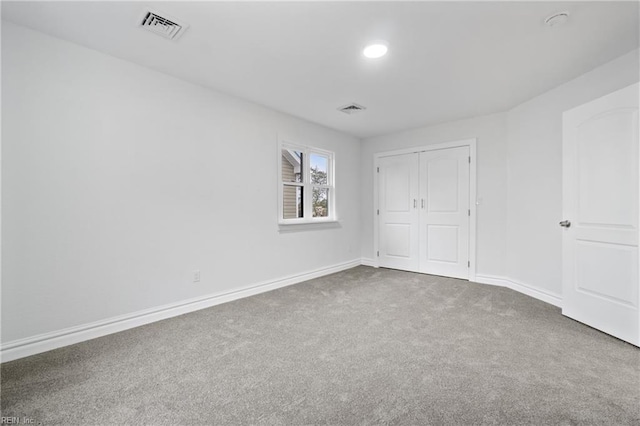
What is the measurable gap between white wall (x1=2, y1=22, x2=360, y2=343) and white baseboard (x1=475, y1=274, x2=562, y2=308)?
10.1ft

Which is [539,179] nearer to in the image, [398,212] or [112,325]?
[398,212]

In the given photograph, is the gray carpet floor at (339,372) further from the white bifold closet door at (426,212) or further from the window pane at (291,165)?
the window pane at (291,165)

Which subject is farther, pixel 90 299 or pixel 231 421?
pixel 90 299

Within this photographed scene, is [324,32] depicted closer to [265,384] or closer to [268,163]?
[268,163]

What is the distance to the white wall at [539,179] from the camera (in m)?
3.00

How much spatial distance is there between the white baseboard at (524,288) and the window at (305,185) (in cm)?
245

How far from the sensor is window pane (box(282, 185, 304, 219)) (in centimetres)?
416

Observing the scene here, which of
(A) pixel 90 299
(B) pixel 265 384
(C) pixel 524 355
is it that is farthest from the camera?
(A) pixel 90 299

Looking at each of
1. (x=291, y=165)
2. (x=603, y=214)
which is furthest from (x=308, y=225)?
(x=603, y=214)

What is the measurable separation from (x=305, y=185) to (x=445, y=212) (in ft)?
7.26

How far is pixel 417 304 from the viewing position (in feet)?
10.6

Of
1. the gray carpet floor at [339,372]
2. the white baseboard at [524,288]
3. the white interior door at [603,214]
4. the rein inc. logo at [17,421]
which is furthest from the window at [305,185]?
the white interior door at [603,214]

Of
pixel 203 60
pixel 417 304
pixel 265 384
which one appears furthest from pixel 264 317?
pixel 203 60

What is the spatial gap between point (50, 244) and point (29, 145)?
2.46ft
